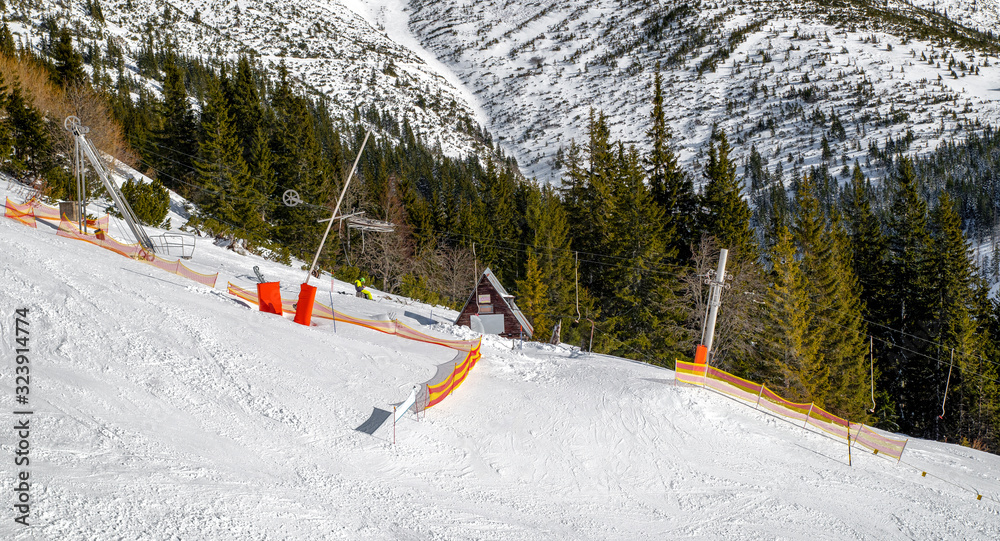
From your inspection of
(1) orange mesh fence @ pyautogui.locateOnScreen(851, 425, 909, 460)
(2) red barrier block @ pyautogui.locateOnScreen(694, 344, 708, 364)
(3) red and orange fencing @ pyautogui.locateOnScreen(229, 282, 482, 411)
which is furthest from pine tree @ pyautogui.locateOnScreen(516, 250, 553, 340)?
(1) orange mesh fence @ pyautogui.locateOnScreen(851, 425, 909, 460)

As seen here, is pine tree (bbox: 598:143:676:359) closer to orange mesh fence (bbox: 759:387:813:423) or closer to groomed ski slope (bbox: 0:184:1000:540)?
orange mesh fence (bbox: 759:387:813:423)

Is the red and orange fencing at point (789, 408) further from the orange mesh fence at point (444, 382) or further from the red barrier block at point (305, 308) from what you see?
the red barrier block at point (305, 308)

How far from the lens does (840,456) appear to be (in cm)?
1862

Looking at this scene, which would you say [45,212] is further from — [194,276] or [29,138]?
[29,138]

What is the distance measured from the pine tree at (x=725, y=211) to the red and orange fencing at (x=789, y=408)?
905 inches

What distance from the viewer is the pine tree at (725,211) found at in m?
43.5

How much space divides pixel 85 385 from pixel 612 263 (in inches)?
1460

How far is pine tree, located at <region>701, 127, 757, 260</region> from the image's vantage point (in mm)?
43469

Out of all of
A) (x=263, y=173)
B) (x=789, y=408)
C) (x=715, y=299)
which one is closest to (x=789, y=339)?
(x=789, y=408)

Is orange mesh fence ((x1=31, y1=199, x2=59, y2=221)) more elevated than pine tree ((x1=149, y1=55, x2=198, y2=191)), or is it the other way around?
pine tree ((x1=149, y1=55, x2=198, y2=191))

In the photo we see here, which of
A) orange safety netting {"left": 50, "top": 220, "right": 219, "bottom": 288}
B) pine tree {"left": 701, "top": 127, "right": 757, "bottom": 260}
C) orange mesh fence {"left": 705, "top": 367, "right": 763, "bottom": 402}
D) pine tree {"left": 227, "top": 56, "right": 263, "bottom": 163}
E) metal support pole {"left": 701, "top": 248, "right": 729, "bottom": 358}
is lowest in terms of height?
orange mesh fence {"left": 705, "top": 367, "right": 763, "bottom": 402}

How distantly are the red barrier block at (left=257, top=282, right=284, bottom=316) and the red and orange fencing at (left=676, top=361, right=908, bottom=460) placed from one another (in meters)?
15.5

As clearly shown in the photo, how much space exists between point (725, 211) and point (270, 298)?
34152mm

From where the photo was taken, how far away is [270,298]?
75.2ft
